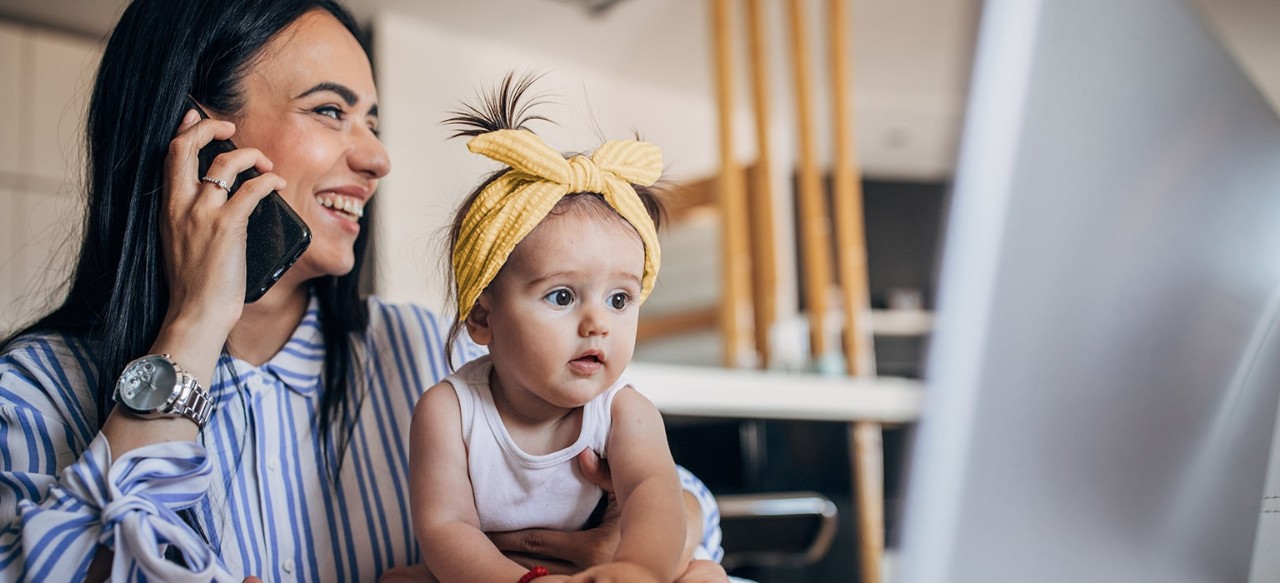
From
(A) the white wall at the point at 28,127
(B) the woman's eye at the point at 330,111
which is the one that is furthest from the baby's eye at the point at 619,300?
(A) the white wall at the point at 28,127

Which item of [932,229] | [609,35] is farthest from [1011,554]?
[932,229]

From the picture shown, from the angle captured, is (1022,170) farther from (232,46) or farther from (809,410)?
(809,410)

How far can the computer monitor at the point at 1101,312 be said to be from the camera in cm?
35

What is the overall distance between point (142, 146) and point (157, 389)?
0.18 m

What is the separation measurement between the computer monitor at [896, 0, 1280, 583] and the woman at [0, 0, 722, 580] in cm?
23

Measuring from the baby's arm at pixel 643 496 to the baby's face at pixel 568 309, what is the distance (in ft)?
0.11

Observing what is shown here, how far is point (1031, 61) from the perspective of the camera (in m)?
0.37

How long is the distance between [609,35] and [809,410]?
2.32 metres

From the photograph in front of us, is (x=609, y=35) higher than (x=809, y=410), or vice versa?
(x=609, y=35)

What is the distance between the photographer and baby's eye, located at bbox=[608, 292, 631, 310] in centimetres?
52

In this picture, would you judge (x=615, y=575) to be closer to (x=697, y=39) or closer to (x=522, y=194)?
(x=522, y=194)

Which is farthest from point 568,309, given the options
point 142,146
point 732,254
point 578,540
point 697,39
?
point 697,39

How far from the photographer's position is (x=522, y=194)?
52cm

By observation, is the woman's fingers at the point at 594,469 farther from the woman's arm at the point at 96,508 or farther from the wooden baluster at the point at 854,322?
the wooden baluster at the point at 854,322
